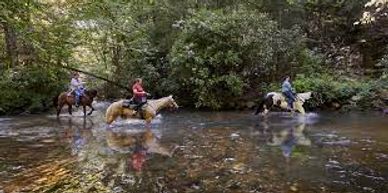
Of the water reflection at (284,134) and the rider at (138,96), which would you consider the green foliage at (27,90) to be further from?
the water reflection at (284,134)

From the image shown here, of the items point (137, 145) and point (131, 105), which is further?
point (131, 105)

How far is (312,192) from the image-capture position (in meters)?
8.77

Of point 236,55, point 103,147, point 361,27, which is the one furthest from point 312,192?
point 361,27

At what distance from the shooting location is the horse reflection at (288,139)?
13047 mm

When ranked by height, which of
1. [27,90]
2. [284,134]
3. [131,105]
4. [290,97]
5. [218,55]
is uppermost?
[218,55]

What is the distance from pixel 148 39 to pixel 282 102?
9.87 metres

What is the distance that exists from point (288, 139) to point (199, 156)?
3.58 m

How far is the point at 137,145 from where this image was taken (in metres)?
14.1

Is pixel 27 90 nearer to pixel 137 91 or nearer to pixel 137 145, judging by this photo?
pixel 137 91

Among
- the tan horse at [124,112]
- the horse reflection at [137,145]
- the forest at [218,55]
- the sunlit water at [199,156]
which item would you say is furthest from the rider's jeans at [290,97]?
the horse reflection at [137,145]

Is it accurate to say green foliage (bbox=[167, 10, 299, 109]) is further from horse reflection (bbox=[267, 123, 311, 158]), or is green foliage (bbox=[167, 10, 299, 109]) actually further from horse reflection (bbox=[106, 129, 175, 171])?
horse reflection (bbox=[267, 123, 311, 158])

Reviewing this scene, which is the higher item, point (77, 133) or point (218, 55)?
point (218, 55)

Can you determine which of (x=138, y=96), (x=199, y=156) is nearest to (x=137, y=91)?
(x=138, y=96)

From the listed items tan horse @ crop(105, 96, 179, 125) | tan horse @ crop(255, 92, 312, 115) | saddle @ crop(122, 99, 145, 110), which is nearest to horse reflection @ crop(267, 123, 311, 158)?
tan horse @ crop(255, 92, 312, 115)
